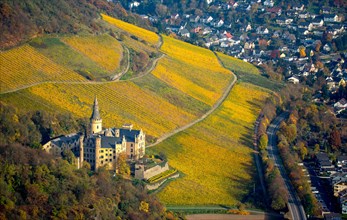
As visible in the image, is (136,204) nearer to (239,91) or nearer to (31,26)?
(31,26)

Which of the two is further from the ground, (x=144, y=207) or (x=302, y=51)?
(x=144, y=207)

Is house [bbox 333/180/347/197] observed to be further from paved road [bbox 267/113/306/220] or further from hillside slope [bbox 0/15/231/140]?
hillside slope [bbox 0/15/231/140]

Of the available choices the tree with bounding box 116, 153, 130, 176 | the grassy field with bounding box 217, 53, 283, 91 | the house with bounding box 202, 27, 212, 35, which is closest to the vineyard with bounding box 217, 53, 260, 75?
the grassy field with bounding box 217, 53, 283, 91

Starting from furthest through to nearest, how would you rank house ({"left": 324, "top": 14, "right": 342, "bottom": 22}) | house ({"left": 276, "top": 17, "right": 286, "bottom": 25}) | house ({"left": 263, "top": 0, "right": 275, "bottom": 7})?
1. house ({"left": 263, "top": 0, "right": 275, "bottom": 7})
2. house ({"left": 276, "top": 17, "right": 286, "bottom": 25})
3. house ({"left": 324, "top": 14, "right": 342, "bottom": 22})

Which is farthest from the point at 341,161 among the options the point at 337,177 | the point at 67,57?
the point at 67,57

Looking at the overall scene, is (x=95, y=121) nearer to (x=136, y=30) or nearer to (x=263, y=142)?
(x=263, y=142)

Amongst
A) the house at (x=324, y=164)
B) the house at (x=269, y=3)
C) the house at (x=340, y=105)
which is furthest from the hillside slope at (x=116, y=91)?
the house at (x=269, y=3)
